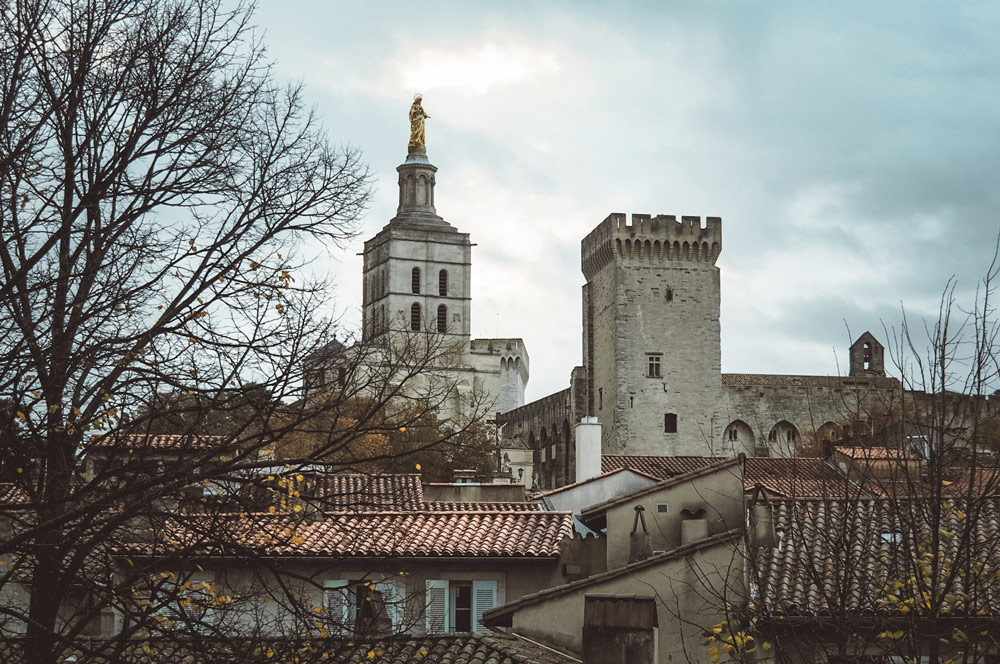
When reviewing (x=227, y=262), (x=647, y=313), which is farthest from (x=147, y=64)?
(x=647, y=313)

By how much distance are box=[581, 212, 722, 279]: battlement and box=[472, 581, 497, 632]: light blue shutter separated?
51.5 metres

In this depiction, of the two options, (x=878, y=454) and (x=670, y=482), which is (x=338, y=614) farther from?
(x=878, y=454)

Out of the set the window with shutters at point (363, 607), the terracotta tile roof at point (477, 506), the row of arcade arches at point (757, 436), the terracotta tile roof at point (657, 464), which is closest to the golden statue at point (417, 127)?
the row of arcade arches at point (757, 436)

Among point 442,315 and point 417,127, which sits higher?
point 417,127

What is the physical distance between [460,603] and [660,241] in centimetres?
5231

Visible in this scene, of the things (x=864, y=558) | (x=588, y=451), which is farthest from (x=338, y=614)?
(x=588, y=451)

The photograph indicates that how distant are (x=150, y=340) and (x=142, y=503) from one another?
4.97 feet

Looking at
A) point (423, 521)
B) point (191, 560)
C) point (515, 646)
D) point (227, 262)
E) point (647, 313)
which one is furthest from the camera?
point (647, 313)

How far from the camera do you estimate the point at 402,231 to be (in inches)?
4250

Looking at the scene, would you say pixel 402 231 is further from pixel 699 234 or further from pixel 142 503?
pixel 142 503

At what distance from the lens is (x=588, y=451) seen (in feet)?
103

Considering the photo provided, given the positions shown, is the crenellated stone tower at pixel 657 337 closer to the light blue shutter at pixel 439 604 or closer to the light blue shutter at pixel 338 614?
the light blue shutter at pixel 439 604

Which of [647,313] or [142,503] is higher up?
[647,313]

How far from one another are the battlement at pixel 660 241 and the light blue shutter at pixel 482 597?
51510mm
